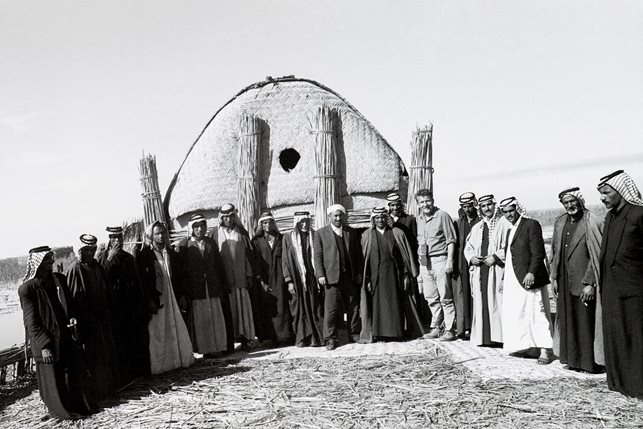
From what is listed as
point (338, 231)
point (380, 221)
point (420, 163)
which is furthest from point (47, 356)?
point (420, 163)

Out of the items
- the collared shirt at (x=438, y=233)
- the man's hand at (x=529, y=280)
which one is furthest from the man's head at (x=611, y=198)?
the collared shirt at (x=438, y=233)

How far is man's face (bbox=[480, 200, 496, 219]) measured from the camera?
660 cm

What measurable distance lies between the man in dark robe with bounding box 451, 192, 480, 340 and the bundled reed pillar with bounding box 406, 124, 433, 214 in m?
1.97

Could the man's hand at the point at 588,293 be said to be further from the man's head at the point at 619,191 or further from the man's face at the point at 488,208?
the man's face at the point at 488,208

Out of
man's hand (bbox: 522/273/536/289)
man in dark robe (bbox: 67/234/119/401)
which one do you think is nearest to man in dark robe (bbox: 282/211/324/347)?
man in dark robe (bbox: 67/234/119/401)

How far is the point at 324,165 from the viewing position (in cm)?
921

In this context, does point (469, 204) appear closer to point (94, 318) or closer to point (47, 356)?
point (94, 318)

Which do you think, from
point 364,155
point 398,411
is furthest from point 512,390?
point 364,155

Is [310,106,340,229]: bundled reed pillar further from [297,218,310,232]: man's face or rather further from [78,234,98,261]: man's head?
[78,234,98,261]: man's head

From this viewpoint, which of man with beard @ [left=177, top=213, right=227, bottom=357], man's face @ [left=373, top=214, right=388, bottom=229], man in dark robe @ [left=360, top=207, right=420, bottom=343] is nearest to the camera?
man with beard @ [left=177, top=213, right=227, bottom=357]

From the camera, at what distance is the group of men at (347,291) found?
4.80 m

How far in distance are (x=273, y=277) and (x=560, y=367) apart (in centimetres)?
375

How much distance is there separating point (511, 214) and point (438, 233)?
128 cm

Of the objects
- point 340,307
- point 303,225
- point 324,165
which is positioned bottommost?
point 340,307
